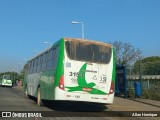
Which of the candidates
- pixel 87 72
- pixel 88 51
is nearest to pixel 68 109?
pixel 87 72

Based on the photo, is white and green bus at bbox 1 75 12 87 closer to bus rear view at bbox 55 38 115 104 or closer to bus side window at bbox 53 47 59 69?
bus side window at bbox 53 47 59 69

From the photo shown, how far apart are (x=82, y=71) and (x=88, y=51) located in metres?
0.95

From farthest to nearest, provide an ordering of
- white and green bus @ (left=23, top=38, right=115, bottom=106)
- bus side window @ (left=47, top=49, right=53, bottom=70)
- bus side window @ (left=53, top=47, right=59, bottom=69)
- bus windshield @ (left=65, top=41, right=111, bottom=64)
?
bus side window @ (left=47, top=49, right=53, bottom=70) < bus side window @ (left=53, top=47, right=59, bottom=69) < bus windshield @ (left=65, top=41, right=111, bottom=64) < white and green bus @ (left=23, top=38, right=115, bottom=106)

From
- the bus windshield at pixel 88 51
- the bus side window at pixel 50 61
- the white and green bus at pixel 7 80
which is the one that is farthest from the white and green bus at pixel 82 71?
the white and green bus at pixel 7 80

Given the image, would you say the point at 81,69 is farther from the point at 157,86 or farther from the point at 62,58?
the point at 157,86

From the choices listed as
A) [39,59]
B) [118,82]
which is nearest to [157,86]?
[118,82]

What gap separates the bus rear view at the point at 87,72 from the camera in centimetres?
1817

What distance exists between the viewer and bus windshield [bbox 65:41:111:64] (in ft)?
60.1

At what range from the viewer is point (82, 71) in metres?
18.4

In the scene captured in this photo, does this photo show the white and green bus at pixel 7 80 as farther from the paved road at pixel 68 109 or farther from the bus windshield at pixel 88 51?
the bus windshield at pixel 88 51

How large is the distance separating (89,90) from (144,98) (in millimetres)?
9438

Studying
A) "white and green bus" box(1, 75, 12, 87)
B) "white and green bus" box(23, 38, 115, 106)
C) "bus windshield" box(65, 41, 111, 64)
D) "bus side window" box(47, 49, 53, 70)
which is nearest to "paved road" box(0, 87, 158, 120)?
"white and green bus" box(23, 38, 115, 106)

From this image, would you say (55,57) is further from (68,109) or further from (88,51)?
(68,109)

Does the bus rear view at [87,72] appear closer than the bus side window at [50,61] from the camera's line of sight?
Yes
